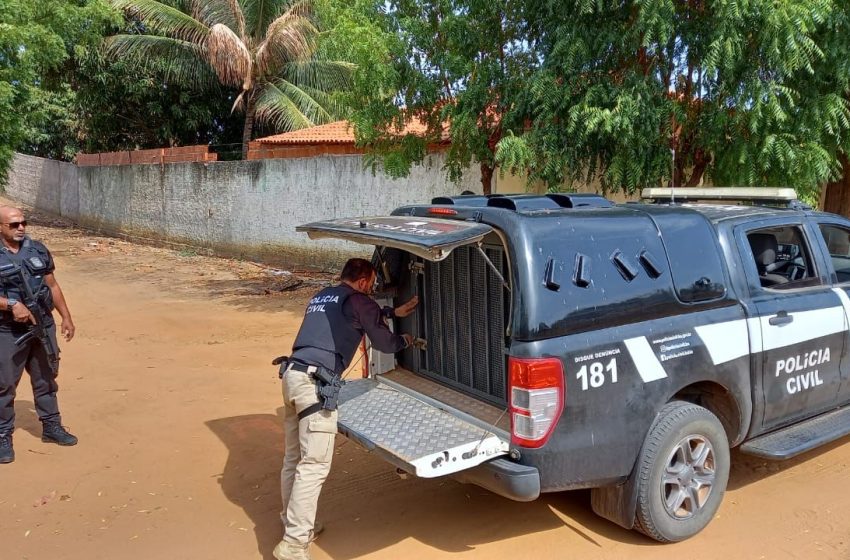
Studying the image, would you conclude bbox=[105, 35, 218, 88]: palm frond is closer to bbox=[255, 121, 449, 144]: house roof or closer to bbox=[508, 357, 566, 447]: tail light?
bbox=[255, 121, 449, 144]: house roof

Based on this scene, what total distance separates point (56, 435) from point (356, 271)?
303cm

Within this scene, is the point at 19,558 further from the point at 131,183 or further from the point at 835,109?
the point at 131,183

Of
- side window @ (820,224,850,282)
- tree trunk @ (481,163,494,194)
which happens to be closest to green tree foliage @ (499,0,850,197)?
tree trunk @ (481,163,494,194)

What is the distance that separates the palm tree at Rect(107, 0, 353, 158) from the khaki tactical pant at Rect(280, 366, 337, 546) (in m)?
14.4

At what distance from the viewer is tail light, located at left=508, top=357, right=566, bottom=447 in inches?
126

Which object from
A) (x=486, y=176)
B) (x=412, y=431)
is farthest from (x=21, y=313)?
(x=486, y=176)

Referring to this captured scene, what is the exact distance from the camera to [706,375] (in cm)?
372

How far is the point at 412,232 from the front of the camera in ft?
11.7

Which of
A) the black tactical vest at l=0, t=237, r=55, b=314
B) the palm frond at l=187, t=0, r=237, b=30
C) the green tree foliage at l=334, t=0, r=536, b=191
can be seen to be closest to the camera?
the black tactical vest at l=0, t=237, r=55, b=314

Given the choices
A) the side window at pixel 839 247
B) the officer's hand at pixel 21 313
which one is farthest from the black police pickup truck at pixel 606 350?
the officer's hand at pixel 21 313

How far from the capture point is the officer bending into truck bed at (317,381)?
354cm

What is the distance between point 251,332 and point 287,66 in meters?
11.9

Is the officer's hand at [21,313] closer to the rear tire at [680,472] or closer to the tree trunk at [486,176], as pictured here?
the rear tire at [680,472]

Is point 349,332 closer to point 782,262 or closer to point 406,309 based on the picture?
point 406,309
